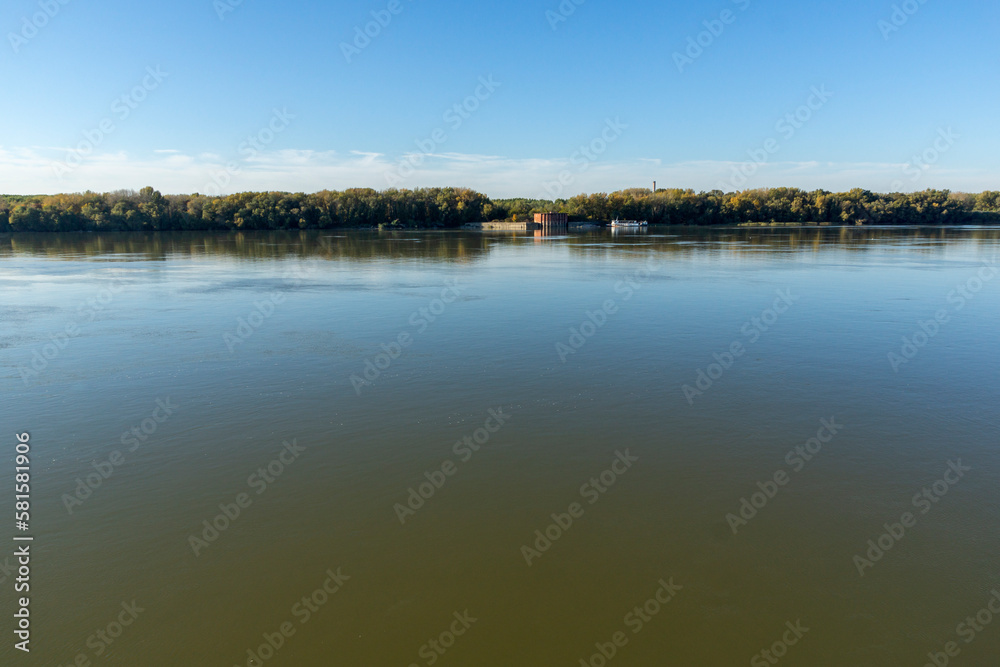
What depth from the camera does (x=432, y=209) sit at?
12850 centimetres

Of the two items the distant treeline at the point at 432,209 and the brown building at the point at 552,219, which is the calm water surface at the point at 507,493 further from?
the brown building at the point at 552,219

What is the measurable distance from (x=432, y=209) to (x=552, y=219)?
27.2 meters

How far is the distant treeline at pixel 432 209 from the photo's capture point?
10238 cm

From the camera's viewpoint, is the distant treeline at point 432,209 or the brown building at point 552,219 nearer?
the distant treeline at point 432,209

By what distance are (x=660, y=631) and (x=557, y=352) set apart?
1043 centimetres

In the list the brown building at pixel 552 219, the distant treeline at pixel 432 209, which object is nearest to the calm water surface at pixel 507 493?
the distant treeline at pixel 432 209

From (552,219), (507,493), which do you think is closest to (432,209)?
(552,219)

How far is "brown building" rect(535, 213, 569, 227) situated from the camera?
12100 centimetres

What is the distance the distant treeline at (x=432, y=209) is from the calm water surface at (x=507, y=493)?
102m

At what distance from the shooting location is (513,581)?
20.8ft

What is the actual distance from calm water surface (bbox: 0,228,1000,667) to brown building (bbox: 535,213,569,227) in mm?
105077

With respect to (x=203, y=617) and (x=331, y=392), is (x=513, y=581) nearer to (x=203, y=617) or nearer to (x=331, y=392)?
(x=203, y=617)

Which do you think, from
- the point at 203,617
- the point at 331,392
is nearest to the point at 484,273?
the point at 331,392

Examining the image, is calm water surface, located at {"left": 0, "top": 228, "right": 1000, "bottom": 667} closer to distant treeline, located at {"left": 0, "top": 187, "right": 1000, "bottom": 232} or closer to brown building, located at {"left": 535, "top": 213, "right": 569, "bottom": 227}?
distant treeline, located at {"left": 0, "top": 187, "right": 1000, "bottom": 232}
